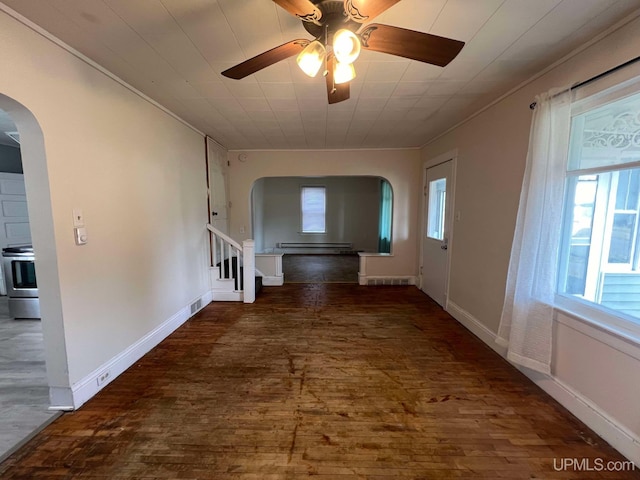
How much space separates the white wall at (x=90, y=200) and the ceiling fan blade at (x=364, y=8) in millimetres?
1778

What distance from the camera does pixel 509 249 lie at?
2.43 meters

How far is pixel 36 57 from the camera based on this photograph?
1.55 m

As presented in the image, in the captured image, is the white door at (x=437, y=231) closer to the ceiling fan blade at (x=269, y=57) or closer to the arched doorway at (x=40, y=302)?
the ceiling fan blade at (x=269, y=57)

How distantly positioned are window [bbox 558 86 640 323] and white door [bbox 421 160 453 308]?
1614 millimetres

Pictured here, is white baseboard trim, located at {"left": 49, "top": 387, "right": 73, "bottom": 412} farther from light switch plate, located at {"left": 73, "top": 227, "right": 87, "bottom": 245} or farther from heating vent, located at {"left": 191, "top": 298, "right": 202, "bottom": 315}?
heating vent, located at {"left": 191, "top": 298, "right": 202, "bottom": 315}

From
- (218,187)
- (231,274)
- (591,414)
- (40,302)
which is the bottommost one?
(591,414)

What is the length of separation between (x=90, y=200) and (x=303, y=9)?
188 cm

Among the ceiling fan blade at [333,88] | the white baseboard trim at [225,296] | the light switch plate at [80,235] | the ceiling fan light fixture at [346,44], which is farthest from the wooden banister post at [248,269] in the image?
the ceiling fan light fixture at [346,44]

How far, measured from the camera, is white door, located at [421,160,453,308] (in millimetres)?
3621

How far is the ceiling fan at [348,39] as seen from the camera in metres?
1.12

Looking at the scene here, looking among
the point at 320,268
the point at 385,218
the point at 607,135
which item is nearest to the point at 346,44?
the point at 607,135

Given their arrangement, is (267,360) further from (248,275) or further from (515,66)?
(515,66)

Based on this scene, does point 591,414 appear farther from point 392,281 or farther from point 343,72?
point 392,281

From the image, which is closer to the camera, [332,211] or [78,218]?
[78,218]
